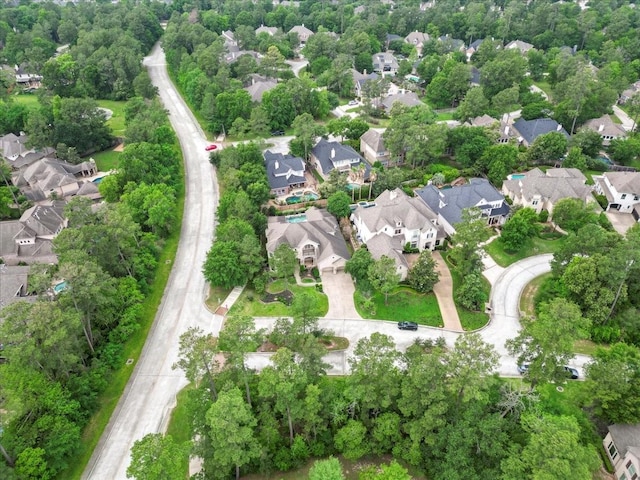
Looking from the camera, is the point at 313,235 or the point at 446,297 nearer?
the point at 446,297

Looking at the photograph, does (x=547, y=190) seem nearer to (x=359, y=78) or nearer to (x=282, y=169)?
(x=282, y=169)

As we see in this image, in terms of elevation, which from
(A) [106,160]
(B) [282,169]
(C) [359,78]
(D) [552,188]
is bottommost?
(A) [106,160]

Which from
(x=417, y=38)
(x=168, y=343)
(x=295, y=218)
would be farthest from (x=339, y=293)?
(x=417, y=38)

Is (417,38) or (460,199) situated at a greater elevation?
(417,38)

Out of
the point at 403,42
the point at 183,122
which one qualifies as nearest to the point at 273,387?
the point at 183,122

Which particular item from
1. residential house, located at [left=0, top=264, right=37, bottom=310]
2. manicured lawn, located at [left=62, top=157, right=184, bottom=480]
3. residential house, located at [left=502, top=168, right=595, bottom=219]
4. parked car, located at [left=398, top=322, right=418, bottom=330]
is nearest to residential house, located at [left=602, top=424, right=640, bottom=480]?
parked car, located at [left=398, top=322, right=418, bottom=330]

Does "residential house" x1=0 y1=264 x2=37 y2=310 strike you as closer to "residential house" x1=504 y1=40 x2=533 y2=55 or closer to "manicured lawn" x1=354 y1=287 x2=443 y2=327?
"manicured lawn" x1=354 y1=287 x2=443 y2=327

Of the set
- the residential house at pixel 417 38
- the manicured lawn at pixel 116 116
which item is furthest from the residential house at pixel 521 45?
the manicured lawn at pixel 116 116
